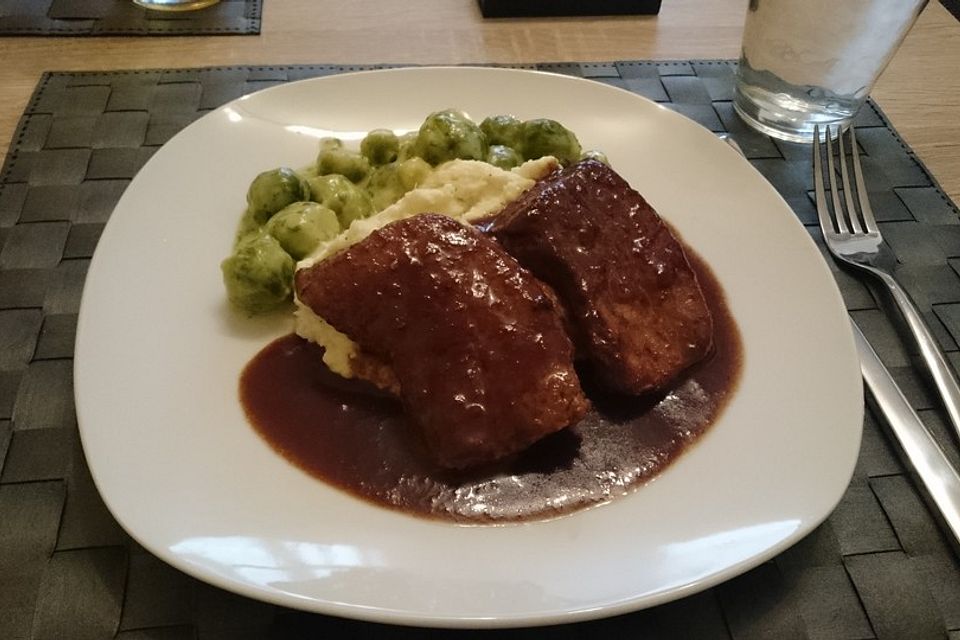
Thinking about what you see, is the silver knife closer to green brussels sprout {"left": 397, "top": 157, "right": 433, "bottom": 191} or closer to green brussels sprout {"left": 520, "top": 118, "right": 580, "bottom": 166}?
green brussels sprout {"left": 520, "top": 118, "right": 580, "bottom": 166}

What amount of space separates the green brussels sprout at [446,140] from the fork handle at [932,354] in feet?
5.26

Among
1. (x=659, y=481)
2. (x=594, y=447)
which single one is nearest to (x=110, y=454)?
(x=594, y=447)

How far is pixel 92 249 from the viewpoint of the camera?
2865 mm

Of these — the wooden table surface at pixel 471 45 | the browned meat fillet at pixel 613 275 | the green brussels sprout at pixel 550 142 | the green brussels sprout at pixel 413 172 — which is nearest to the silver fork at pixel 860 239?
the wooden table surface at pixel 471 45

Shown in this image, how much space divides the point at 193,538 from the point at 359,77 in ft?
6.95

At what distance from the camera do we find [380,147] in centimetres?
308

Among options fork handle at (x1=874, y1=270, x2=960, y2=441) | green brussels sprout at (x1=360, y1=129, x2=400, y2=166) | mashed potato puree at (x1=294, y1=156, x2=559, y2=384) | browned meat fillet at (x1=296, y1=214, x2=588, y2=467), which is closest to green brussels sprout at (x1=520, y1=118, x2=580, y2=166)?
mashed potato puree at (x1=294, y1=156, x2=559, y2=384)

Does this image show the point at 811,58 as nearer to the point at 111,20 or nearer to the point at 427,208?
the point at 427,208

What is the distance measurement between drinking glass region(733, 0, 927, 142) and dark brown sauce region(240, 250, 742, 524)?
157cm

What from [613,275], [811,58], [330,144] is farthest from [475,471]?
[811,58]

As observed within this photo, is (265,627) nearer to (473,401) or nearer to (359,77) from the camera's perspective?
(473,401)

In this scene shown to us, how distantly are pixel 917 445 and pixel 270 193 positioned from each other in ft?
7.35

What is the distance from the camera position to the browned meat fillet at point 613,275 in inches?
91.2

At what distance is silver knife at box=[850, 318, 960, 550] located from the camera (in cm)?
218
